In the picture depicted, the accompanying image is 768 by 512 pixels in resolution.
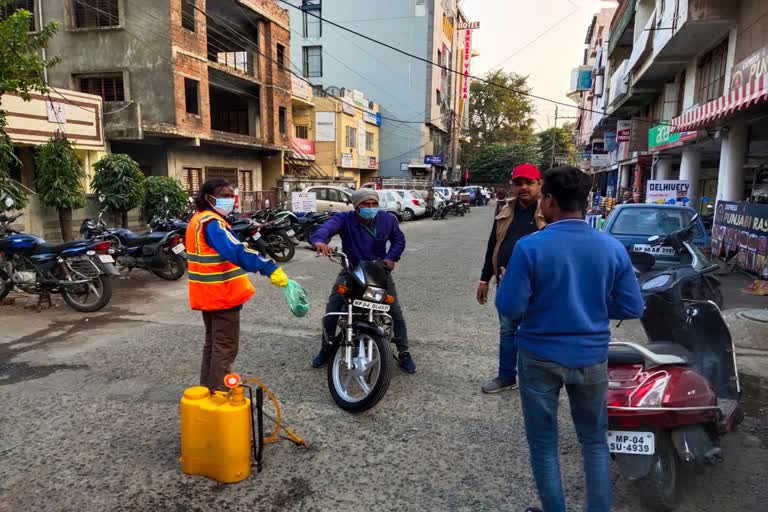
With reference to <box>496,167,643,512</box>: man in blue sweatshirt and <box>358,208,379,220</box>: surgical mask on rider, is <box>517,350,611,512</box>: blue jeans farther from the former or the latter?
<box>358,208,379,220</box>: surgical mask on rider

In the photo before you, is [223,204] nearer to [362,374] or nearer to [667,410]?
[362,374]

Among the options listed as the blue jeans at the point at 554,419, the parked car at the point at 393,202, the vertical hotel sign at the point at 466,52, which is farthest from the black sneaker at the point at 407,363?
the vertical hotel sign at the point at 466,52

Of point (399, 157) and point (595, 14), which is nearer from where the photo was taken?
point (399, 157)

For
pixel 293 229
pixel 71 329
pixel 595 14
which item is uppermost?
pixel 595 14

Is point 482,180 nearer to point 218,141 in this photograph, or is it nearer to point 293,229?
point 218,141

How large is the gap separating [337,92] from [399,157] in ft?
35.9

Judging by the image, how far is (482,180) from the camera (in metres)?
61.6

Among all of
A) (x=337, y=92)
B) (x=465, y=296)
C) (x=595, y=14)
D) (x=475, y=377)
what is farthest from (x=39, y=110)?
(x=595, y=14)

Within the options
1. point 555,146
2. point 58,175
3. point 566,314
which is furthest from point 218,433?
point 555,146

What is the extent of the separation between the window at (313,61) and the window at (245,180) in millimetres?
23488

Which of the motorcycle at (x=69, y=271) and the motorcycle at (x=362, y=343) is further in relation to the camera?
the motorcycle at (x=69, y=271)

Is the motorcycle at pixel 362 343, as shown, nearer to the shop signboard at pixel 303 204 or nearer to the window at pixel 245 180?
the shop signboard at pixel 303 204

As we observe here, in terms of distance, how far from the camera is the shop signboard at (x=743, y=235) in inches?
351

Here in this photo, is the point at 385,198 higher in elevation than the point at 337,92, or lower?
A: lower
